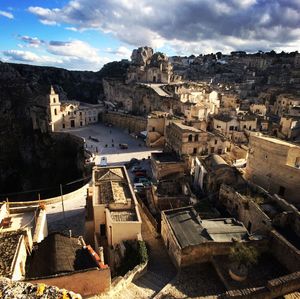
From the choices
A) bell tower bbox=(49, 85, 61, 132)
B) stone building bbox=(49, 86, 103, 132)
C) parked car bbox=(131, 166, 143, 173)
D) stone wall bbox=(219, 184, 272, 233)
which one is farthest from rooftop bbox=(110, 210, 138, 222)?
stone building bbox=(49, 86, 103, 132)

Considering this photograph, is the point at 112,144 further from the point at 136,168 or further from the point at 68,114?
the point at 68,114

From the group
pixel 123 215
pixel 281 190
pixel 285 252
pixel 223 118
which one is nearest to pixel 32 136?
pixel 223 118

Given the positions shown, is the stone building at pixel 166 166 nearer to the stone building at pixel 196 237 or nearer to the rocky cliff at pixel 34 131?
the stone building at pixel 196 237

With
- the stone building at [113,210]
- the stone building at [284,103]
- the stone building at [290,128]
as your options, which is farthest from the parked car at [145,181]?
the stone building at [284,103]

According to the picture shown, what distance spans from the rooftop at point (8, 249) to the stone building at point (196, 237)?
9115mm

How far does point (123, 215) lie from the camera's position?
21.2 metres

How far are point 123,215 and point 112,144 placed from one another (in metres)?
29.2

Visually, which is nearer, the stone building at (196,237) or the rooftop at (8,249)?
the rooftop at (8,249)

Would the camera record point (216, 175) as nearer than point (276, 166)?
No

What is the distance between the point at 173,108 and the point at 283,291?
44417mm

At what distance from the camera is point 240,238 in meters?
18.4

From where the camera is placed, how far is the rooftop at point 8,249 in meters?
13.8

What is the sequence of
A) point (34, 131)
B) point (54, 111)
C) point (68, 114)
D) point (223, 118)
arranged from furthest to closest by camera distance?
point (34, 131), point (68, 114), point (54, 111), point (223, 118)

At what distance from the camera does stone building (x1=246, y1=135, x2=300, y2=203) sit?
24672 mm
